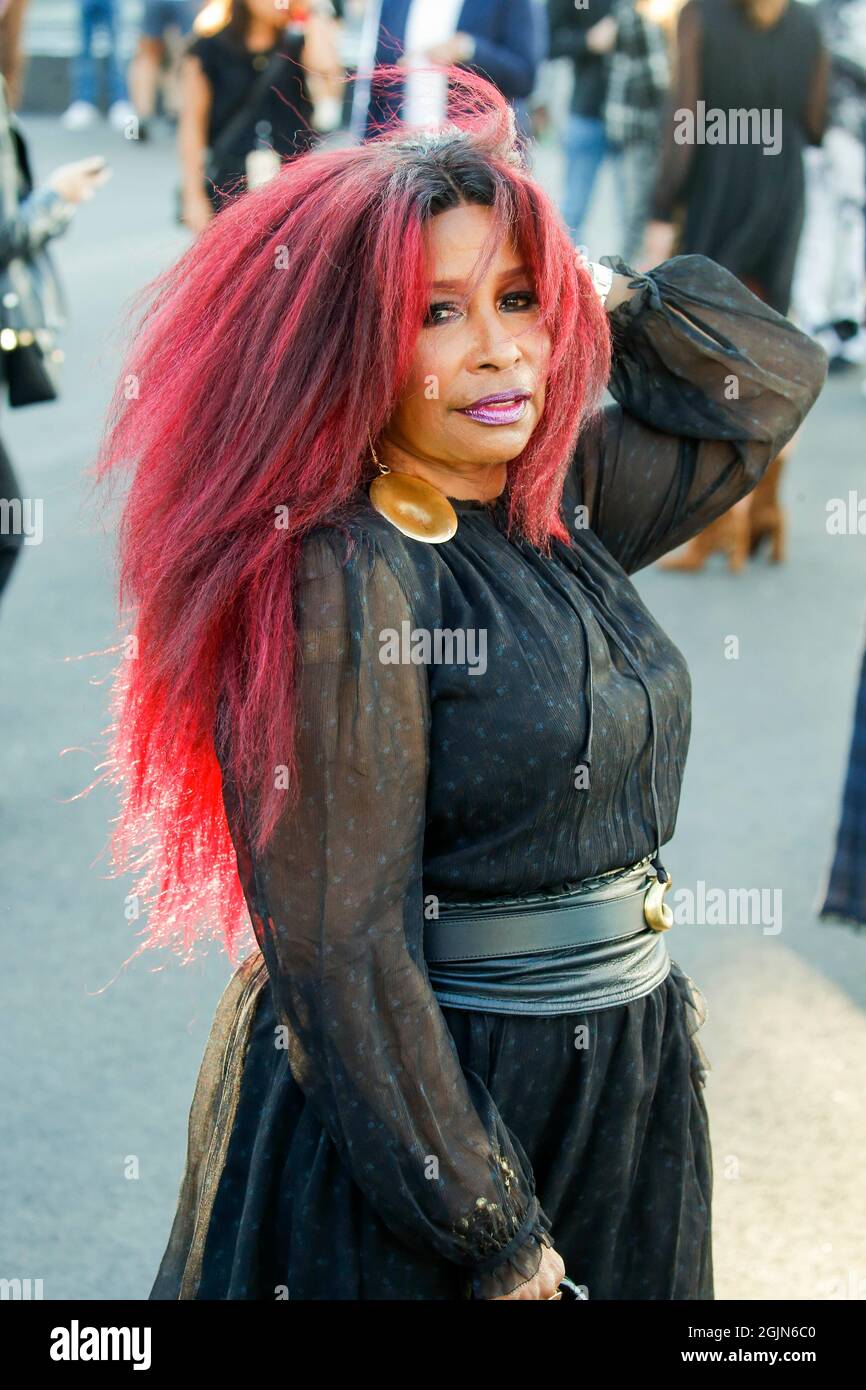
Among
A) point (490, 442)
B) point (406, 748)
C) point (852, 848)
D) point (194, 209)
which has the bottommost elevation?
point (852, 848)

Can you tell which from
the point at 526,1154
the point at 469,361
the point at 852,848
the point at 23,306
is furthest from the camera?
the point at 23,306

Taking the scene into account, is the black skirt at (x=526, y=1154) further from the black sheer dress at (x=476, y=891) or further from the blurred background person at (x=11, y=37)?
the blurred background person at (x=11, y=37)

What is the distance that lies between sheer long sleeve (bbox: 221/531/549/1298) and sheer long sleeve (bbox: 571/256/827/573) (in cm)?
55

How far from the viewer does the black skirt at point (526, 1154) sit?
193cm

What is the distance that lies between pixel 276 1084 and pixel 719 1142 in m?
1.75

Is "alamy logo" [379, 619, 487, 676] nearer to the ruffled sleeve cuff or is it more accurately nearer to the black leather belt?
the black leather belt

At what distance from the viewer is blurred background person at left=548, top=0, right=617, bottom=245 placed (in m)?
9.17

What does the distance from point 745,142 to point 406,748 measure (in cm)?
514

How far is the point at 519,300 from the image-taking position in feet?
6.44

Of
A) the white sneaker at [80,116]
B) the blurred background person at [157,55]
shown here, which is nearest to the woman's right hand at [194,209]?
the blurred background person at [157,55]

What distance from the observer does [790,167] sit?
641cm

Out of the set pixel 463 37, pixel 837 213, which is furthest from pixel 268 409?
pixel 837 213

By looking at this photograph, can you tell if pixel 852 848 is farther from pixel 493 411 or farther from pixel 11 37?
pixel 11 37

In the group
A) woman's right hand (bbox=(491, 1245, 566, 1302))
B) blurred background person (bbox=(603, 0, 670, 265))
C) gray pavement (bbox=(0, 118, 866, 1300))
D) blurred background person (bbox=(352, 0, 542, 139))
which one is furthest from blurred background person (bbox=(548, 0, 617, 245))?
woman's right hand (bbox=(491, 1245, 566, 1302))
